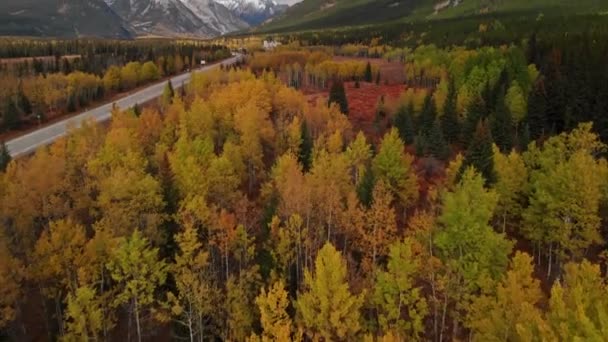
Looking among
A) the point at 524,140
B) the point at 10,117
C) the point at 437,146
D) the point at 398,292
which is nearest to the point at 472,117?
the point at 524,140

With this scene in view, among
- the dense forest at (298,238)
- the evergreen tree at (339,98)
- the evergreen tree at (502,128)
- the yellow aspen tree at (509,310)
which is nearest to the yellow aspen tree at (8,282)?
the dense forest at (298,238)

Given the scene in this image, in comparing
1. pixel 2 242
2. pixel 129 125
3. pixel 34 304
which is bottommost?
pixel 34 304

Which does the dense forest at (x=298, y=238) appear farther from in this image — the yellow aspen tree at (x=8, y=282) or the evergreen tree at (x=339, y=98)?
the evergreen tree at (x=339, y=98)

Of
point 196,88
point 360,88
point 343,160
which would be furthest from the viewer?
point 360,88

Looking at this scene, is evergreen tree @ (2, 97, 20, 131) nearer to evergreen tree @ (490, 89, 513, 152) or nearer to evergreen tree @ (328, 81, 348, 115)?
evergreen tree @ (328, 81, 348, 115)

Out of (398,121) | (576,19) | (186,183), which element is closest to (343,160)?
(186,183)

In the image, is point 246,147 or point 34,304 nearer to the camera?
point 34,304

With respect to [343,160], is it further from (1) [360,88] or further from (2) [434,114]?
(1) [360,88]

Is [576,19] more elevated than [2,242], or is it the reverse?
[576,19]
